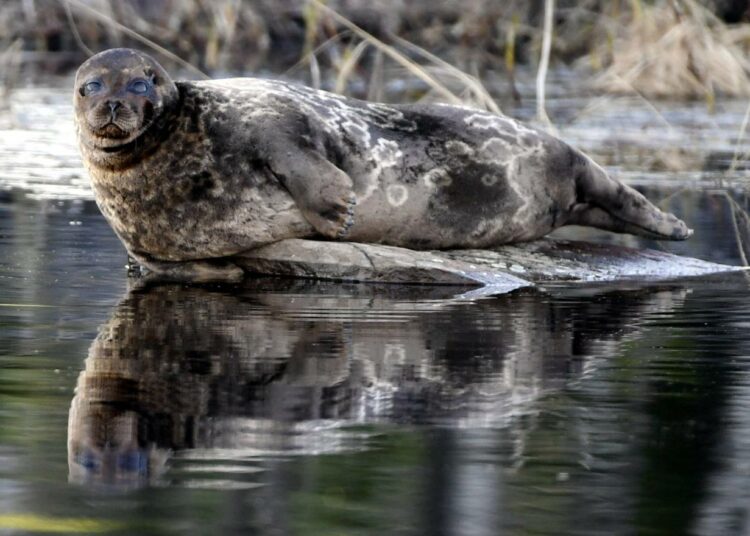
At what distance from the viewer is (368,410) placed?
4.91 m

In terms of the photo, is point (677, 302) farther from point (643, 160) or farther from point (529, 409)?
point (643, 160)

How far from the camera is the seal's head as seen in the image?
7809 millimetres

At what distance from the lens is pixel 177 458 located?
4.25 meters

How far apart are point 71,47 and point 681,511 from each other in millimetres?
22627

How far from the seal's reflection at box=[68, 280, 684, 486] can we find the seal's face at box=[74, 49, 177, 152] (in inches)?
28.0

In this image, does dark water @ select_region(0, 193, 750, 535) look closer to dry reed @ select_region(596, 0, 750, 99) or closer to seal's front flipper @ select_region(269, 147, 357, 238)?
seal's front flipper @ select_region(269, 147, 357, 238)

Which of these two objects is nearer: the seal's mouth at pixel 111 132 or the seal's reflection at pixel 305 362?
the seal's reflection at pixel 305 362

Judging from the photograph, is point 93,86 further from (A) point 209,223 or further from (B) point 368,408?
(B) point 368,408

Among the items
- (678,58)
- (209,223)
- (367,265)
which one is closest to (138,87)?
(209,223)

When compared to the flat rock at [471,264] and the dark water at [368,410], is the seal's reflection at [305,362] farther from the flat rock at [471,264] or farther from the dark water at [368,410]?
the flat rock at [471,264]

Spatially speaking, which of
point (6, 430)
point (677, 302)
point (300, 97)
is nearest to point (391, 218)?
point (300, 97)

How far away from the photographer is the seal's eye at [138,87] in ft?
26.1

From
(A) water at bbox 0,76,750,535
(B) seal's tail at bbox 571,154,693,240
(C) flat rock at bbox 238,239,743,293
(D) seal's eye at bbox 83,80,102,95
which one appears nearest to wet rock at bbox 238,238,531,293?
(C) flat rock at bbox 238,239,743,293

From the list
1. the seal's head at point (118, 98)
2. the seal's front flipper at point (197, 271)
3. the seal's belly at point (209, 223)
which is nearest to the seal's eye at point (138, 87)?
the seal's head at point (118, 98)
